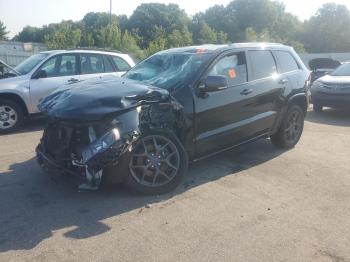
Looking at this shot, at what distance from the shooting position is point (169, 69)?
554 centimetres

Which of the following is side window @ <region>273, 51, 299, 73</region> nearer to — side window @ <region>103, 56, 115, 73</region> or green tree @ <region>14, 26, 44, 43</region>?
side window @ <region>103, 56, 115, 73</region>

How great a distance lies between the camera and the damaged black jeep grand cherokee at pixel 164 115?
14.1 feet

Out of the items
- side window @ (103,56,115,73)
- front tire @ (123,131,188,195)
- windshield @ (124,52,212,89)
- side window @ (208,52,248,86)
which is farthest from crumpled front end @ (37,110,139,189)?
side window @ (103,56,115,73)

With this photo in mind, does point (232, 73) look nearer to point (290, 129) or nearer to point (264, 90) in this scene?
point (264, 90)

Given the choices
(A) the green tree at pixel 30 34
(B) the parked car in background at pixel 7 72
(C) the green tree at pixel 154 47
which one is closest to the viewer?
(B) the parked car in background at pixel 7 72

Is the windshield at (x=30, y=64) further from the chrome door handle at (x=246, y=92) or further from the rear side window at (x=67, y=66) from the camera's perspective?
the chrome door handle at (x=246, y=92)

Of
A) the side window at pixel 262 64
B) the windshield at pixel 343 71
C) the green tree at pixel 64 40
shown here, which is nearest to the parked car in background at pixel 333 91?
the windshield at pixel 343 71

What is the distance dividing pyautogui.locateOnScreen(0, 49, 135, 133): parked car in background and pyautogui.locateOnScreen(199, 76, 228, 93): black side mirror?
3.80 meters

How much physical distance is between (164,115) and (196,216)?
1.23 metres

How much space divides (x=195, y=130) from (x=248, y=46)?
1.79m

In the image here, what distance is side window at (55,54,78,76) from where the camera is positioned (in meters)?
8.73

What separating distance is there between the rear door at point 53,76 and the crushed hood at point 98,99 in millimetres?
3496

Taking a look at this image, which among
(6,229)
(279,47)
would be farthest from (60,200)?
(279,47)

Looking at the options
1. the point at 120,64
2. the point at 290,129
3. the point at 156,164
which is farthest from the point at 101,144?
the point at 120,64
